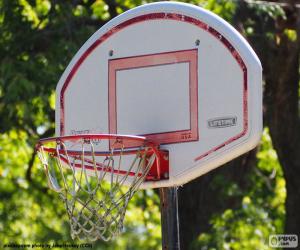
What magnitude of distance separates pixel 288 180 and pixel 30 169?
3766 mm

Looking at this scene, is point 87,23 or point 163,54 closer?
point 163,54

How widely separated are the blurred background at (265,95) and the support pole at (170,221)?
2.98m

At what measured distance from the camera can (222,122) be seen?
6074 mm

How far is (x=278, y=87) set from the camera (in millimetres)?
10023

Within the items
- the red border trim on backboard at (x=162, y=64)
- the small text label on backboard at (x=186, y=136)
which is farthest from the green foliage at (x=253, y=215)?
the small text label on backboard at (x=186, y=136)

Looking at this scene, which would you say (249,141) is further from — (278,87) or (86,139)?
(278,87)

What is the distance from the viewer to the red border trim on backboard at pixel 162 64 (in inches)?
244

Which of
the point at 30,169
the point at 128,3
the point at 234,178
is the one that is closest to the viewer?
the point at 128,3

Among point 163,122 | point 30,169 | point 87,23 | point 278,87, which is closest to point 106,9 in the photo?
point 87,23

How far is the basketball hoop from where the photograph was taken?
237 inches

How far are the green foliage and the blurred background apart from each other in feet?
0.04

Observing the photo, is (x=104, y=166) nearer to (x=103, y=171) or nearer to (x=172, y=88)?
(x=103, y=171)

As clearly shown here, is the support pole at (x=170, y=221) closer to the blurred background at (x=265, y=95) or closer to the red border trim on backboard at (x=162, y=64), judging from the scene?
the red border trim on backboard at (x=162, y=64)

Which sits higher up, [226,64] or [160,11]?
[160,11]
